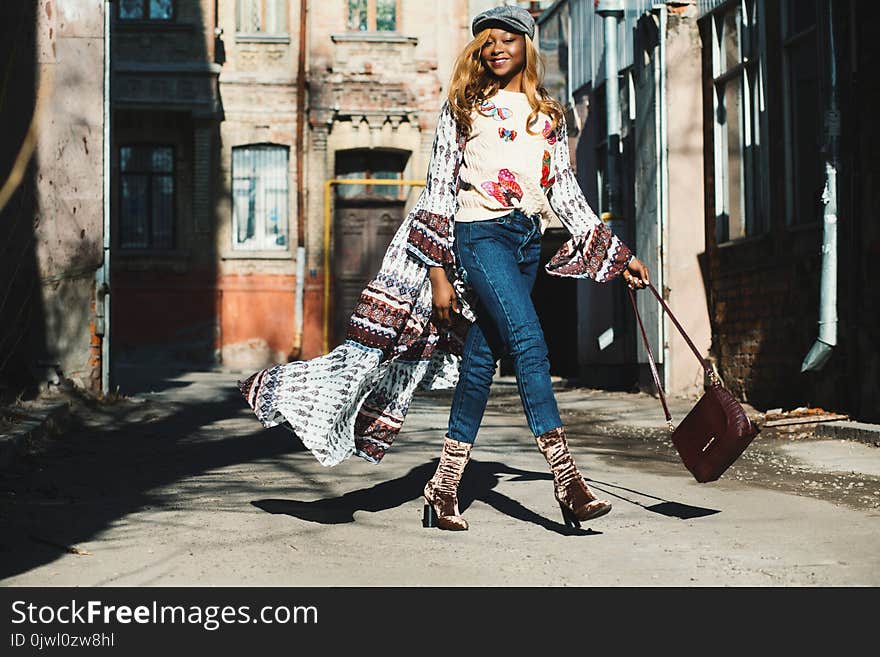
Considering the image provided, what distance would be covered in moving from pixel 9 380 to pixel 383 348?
20.7ft

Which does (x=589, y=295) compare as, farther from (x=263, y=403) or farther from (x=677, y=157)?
(x=263, y=403)

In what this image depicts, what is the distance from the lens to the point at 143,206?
23906 mm

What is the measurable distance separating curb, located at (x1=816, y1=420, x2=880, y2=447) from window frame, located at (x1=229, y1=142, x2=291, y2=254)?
1574cm

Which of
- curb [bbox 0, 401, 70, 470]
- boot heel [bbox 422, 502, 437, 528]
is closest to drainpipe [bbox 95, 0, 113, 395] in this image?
curb [bbox 0, 401, 70, 470]

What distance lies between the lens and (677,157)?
13961 mm

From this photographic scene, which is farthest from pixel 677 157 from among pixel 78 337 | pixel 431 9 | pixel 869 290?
pixel 431 9

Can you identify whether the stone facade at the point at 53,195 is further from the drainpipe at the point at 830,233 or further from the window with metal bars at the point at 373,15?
the window with metal bars at the point at 373,15

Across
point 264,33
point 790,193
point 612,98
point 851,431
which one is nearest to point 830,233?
point 790,193

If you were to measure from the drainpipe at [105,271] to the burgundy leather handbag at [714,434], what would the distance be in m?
7.19

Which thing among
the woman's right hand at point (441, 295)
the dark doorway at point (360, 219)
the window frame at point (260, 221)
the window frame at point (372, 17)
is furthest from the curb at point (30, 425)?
the window frame at point (372, 17)

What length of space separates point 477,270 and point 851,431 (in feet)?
15.3

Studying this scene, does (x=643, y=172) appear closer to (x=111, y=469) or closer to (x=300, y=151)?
(x=111, y=469)

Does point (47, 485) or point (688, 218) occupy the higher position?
point (688, 218)

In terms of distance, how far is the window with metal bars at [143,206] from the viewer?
23.9 metres
